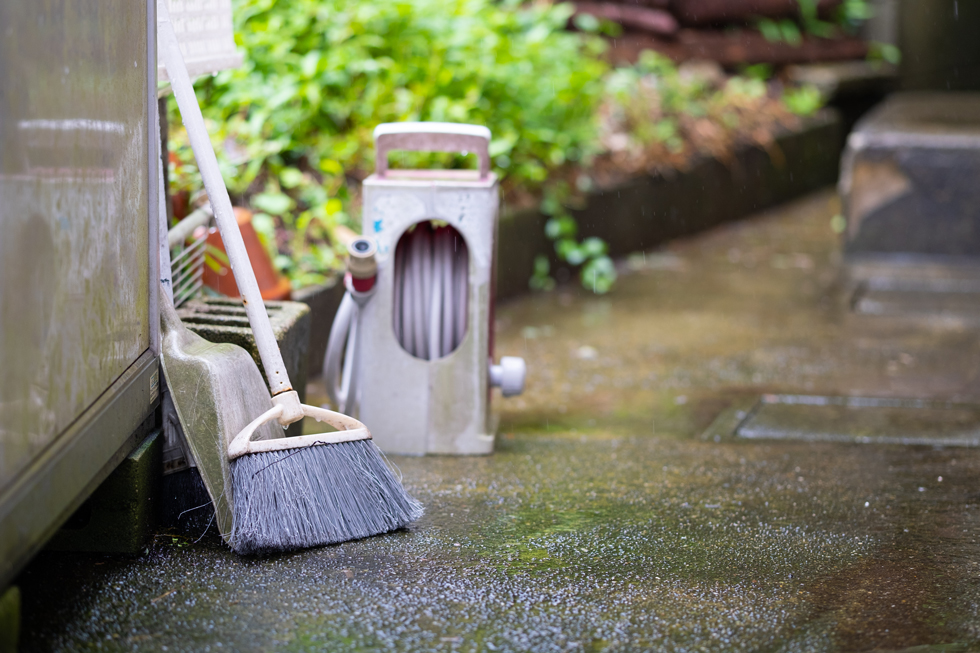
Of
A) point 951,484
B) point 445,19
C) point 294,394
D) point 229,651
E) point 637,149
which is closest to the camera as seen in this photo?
point 229,651

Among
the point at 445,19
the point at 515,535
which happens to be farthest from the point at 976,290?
the point at 515,535

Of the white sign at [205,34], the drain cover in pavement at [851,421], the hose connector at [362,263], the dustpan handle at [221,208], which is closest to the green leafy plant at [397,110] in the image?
the white sign at [205,34]

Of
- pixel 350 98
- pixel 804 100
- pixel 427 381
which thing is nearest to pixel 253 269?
pixel 427 381

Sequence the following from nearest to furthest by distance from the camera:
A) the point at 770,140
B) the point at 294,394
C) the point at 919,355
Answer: the point at 294,394, the point at 919,355, the point at 770,140

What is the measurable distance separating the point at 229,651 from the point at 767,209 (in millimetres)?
7008

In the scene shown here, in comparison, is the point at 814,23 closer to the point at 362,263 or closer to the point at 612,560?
the point at 362,263

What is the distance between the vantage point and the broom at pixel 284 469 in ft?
6.88

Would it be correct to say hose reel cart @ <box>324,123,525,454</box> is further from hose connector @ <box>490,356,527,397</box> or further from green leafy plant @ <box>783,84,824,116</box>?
green leafy plant @ <box>783,84,824,116</box>

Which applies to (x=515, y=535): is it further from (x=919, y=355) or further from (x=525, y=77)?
(x=525, y=77)

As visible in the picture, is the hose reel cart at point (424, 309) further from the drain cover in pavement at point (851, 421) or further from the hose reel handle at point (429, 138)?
the drain cover in pavement at point (851, 421)

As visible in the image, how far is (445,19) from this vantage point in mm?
5363

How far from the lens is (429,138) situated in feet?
9.95

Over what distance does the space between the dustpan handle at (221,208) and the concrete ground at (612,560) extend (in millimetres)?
406

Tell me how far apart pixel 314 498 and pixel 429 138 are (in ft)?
4.16
